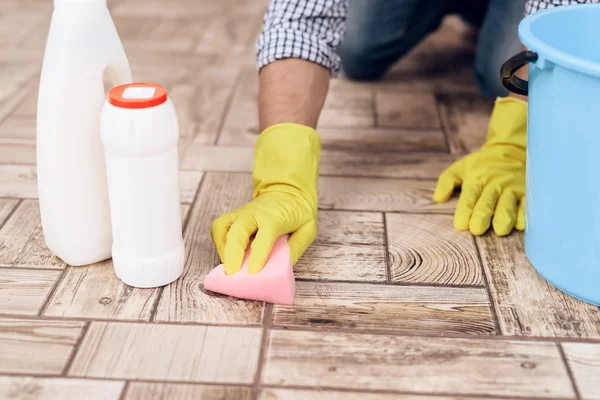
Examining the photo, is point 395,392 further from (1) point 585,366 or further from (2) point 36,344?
(2) point 36,344

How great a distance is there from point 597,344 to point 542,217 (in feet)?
0.58

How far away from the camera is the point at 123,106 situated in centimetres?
83

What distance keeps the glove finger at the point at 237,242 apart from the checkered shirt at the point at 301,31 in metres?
0.34

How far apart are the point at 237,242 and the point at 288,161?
Result: 192mm

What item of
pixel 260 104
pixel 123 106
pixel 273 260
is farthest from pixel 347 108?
pixel 123 106

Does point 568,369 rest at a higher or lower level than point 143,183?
lower

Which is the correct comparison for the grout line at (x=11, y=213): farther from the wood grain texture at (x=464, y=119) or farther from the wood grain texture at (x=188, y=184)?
the wood grain texture at (x=464, y=119)

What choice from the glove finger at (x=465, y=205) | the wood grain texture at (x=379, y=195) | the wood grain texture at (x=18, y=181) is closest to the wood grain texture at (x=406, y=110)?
the wood grain texture at (x=379, y=195)

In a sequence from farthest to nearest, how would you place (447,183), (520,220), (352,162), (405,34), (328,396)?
(405,34) < (352,162) < (447,183) < (520,220) < (328,396)

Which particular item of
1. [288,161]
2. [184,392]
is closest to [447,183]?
[288,161]

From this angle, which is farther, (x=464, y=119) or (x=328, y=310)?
(x=464, y=119)

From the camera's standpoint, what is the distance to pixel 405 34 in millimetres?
1660

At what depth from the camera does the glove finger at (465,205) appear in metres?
1.11

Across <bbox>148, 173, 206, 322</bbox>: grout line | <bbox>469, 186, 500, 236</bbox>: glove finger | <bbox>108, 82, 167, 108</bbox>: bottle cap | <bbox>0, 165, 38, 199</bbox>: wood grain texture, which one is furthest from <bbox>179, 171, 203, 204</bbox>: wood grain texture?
<bbox>469, 186, 500, 236</bbox>: glove finger
